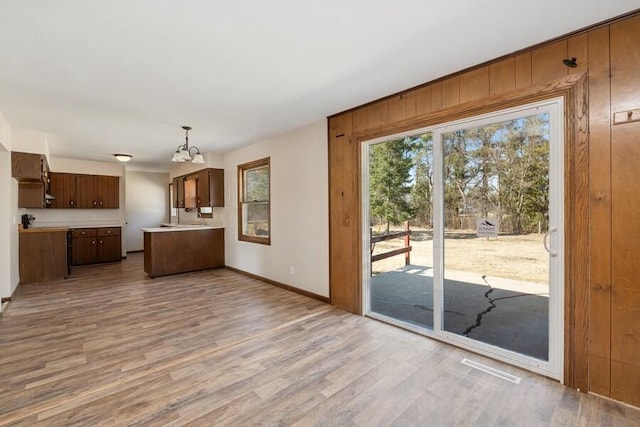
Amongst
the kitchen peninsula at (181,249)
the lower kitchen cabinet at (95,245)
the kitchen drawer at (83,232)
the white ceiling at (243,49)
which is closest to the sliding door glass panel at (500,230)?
the white ceiling at (243,49)

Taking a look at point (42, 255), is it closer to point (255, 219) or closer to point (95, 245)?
point (95, 245)

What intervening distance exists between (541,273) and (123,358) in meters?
3.56

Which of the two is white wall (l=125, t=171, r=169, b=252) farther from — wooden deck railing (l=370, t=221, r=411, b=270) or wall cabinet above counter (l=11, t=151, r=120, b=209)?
wooden deck railing (l=370, t=221, r=411, b=270)

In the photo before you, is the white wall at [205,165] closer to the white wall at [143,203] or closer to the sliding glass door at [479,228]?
the white wall at [143,203]

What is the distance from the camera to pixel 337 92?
122 inches

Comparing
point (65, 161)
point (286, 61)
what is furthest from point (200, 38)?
point (65, 161)

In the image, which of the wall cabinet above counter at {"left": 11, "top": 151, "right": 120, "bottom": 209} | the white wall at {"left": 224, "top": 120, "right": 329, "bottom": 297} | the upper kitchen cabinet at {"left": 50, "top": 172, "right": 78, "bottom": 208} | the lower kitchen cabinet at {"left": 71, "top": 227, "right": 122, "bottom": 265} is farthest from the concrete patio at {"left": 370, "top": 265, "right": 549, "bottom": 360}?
the upper kitchen cabinet at {"left": 50, "top": 172, "right": 78, "bottom": 208}

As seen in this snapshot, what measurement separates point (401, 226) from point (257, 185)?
3166 mm

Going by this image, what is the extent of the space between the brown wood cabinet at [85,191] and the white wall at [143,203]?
1.38m

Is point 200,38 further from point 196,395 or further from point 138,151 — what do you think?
point 138,151

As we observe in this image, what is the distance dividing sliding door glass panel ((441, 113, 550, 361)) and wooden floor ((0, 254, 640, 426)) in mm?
536

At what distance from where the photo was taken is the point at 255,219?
222 inches

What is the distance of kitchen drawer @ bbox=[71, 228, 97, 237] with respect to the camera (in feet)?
22.2

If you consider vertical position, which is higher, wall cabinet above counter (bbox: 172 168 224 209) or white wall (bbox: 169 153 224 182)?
white wall (bbox: 169 153 224 182)
